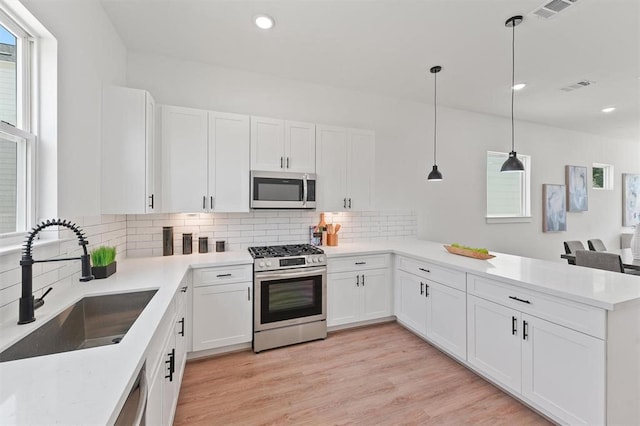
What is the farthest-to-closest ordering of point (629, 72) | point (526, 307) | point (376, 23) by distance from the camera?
point (629, 72), point (376, 23), point (526, 307)

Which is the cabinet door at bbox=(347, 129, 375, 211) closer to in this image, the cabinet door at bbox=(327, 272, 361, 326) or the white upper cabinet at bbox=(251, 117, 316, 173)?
the white upper cabinet at bbox=(251, 117, 316, 173)

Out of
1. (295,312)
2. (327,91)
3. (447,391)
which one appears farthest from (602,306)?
(327,91)

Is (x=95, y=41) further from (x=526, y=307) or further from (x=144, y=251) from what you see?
(x=526, y=307)

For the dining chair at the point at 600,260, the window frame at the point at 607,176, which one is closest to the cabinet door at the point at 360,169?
the dining chair at the point at 600,260

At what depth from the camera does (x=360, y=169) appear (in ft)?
11.6

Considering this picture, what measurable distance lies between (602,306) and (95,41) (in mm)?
3784

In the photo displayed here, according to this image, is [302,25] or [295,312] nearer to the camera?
[302,25]

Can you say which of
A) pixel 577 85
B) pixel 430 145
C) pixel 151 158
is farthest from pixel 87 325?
pixel 577 85

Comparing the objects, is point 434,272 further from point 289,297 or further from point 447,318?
point 289,297

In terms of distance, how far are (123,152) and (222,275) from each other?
1.35 m

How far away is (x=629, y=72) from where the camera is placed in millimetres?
3256

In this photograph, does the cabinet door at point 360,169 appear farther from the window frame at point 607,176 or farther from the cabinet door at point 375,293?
the window frame at point 607,176

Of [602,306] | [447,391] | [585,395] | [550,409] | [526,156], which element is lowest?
[447,391]

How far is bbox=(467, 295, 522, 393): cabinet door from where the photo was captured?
2.01m
